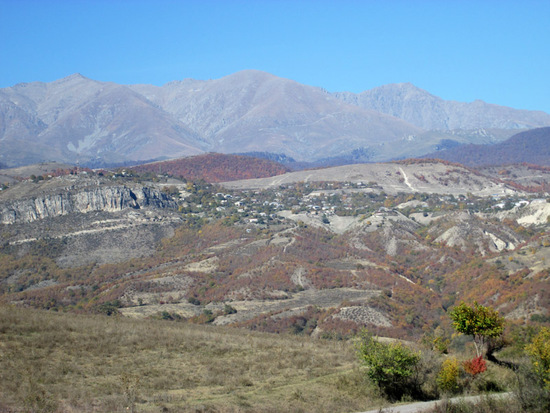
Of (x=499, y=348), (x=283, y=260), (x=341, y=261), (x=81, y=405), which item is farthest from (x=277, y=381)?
(x=341, y=261)

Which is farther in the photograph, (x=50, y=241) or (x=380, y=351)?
(x=50, y=241)

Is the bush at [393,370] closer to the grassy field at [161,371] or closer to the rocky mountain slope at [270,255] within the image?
the grassy field at [161,371]

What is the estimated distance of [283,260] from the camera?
299ft

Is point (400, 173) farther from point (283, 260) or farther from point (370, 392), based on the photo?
point (370, 392)

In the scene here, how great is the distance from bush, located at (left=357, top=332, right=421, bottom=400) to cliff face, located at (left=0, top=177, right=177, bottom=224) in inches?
4216

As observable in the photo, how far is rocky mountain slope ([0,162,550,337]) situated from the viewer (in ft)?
228

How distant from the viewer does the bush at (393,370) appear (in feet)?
82.4

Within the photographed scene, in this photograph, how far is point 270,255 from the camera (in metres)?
94.5

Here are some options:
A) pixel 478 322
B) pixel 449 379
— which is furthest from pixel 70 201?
pixel 449 379

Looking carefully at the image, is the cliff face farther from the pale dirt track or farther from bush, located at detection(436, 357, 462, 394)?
the pale dirt track

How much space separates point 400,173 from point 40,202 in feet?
397

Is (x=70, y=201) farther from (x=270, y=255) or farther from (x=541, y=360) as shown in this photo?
(x=541, y=360)

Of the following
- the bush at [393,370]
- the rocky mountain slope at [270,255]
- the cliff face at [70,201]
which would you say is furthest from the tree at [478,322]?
the cliff face at [70,201]

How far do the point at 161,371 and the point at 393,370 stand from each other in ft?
36.6
